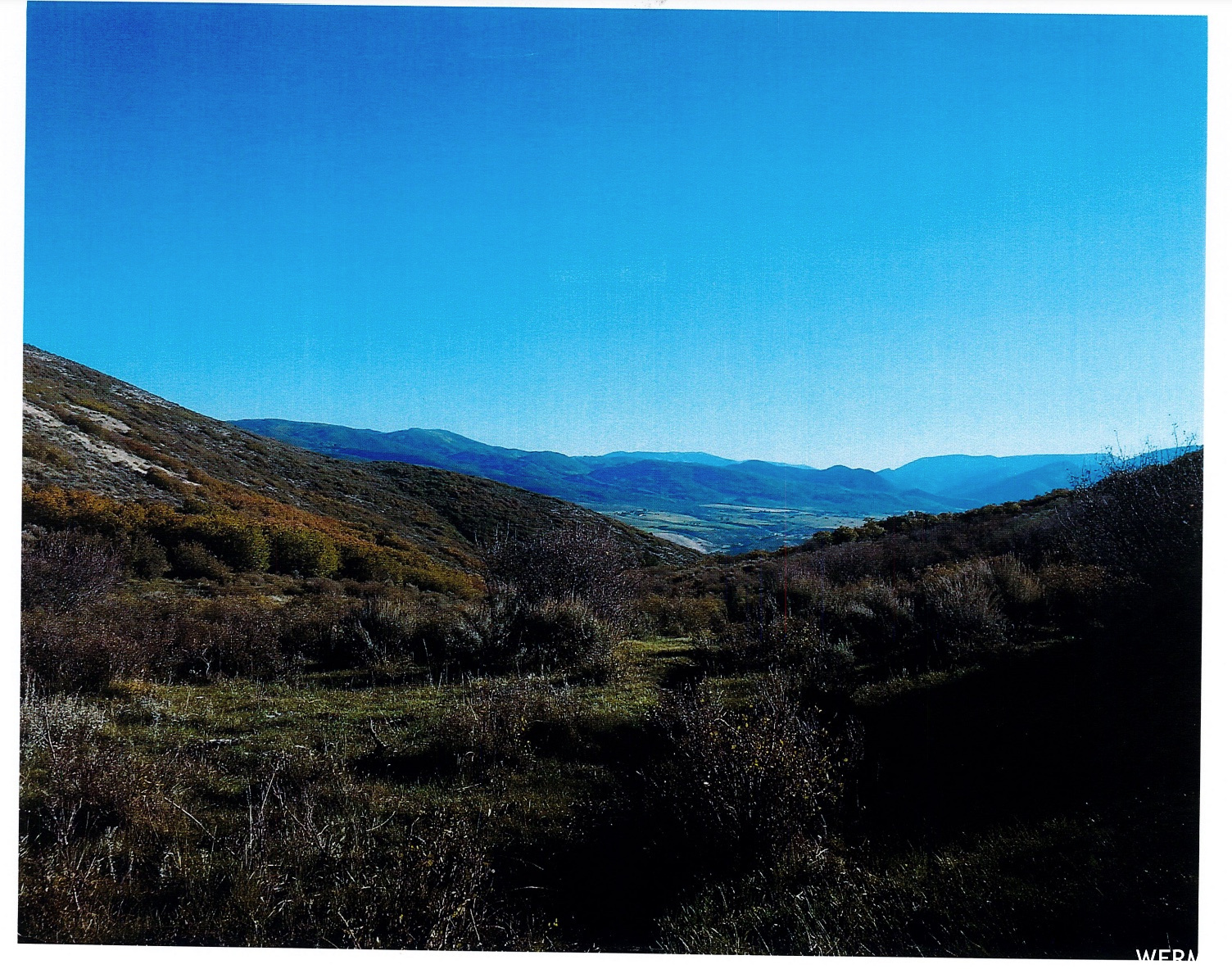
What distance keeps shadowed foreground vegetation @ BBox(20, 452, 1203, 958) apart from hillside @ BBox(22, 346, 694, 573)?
7.17 meters

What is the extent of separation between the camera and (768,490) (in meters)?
20.9

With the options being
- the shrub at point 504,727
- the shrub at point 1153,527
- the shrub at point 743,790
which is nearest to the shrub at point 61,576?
the shrub at point 504,727

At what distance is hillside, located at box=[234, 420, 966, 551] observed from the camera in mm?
12609

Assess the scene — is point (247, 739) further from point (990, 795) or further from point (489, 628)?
point (990, 795)

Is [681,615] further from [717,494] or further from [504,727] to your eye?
[717,494]

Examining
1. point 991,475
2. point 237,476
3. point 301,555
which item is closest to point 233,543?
point 301,555

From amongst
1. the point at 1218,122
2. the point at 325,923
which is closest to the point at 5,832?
the point at 325,923

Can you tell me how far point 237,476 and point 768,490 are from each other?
2139 centimetres

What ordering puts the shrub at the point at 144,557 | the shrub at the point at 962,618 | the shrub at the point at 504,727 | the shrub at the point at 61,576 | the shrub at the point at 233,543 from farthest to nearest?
the shrub at the point at 233,543 → the shrub at the point at 144,557 → the shrub at the point at 61,576 → the shrub at the point at 962,618 → the shrub at the point at 504,727

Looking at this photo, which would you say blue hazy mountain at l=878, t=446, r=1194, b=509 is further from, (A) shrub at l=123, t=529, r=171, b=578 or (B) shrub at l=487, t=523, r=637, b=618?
(A) shrub at l=123, t=529, r=171, b=578

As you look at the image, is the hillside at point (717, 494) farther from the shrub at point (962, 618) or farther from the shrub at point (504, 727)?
the shrub at point (504, 727)

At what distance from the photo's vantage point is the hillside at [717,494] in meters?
12.6

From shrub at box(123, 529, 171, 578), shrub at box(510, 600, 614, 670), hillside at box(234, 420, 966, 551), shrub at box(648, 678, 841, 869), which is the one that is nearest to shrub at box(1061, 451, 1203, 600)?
shrub at box(648, 678, 841, 869)

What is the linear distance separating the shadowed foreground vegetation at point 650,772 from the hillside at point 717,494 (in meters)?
3.41
